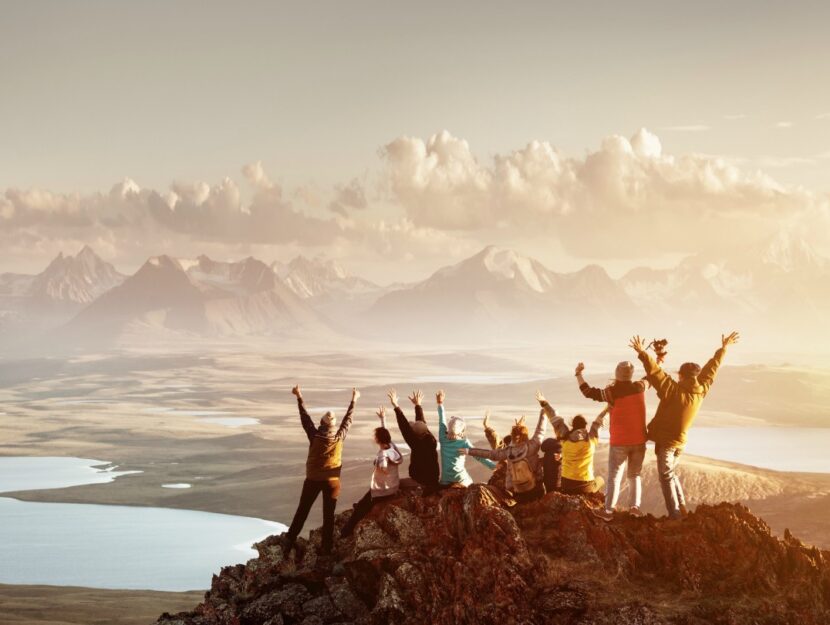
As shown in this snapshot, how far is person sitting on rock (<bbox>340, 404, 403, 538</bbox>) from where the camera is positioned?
19109mm

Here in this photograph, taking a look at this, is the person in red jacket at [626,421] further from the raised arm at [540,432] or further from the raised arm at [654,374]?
the raised arm at [540,432]

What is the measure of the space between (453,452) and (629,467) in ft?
12.6

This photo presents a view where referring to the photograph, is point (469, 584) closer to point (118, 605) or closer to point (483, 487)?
point (483, 487)

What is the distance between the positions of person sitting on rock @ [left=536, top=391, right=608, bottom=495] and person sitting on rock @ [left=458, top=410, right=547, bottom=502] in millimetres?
378

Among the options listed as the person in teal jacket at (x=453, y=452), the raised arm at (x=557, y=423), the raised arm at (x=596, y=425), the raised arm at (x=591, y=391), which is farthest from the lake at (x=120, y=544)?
the raised arm at (x=591, y=391)

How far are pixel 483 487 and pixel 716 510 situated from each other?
4.90 meters

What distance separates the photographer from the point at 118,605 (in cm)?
9669

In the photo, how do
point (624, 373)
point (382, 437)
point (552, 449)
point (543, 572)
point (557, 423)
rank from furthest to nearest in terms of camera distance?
point (552, 449)
point (382, 437)
point (557, 423)
point (624, 373)
point (543, 572)

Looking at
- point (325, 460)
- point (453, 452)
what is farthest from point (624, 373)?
point (325, 460)

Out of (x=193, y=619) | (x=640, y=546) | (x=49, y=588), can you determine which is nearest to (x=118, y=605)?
(x=49, y=588)

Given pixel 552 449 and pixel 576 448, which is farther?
pixel 552 449

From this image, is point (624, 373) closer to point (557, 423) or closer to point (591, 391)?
point (591, 391)

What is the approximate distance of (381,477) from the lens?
19812mm

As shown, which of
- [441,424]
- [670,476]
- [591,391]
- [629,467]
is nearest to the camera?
[591,391]
